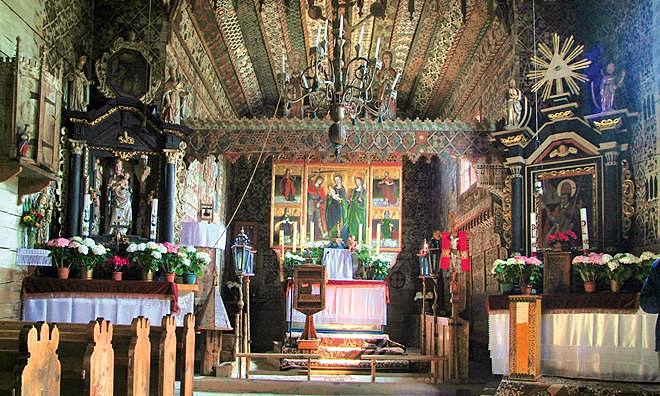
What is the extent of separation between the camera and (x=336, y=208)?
18406mm

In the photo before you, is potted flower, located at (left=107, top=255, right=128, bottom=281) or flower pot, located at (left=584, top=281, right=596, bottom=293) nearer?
flower pot, located at (left=584, top=281, right=596, bottom=293)

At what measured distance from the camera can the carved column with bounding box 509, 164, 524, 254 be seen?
1036 centimetres

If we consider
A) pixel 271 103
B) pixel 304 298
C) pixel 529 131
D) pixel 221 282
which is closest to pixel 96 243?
pixel 304 298

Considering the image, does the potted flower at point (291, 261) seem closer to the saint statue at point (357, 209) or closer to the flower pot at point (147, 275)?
the saint statue at point (357, 209)

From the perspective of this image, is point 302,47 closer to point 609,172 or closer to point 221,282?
point 221,282

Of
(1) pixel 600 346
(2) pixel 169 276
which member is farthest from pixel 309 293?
(1) pixel 600 346

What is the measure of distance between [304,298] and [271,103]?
964cm

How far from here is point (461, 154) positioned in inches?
436

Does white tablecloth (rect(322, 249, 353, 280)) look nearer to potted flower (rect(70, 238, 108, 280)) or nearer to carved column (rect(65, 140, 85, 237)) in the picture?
carved column (rect(65, 140, 85, 237))

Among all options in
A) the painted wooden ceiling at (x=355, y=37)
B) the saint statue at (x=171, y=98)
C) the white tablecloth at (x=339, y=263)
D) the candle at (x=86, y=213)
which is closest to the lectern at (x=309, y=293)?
the saint statue at (x=171, y=98)

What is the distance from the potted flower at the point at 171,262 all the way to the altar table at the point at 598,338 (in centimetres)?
465

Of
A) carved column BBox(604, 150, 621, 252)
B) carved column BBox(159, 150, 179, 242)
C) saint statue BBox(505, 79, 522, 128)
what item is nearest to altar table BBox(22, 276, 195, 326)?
carved column BBox(159, 150, 179, 242)

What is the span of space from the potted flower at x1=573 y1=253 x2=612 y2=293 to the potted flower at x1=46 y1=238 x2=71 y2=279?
243 inches

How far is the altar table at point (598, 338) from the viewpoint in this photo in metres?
7.56
